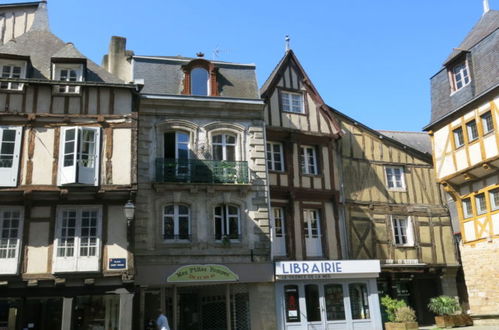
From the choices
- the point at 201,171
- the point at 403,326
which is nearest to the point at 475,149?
the point at 403,326

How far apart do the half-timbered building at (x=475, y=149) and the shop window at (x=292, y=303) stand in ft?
19.8

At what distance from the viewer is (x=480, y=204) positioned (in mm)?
17281

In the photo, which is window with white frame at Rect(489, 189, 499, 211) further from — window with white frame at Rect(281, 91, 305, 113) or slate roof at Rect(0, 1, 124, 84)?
slate roof at Rect(0, 1, 124, 84)

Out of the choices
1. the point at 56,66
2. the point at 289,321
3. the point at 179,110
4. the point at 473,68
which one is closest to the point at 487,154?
the point at 473,68

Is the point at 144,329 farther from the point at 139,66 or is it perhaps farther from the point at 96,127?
the point at 139,66

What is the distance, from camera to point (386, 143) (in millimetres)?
19906

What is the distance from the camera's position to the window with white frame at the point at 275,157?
1711 centimetres

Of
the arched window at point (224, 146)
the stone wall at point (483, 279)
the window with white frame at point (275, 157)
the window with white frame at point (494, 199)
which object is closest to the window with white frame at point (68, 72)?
the arched window at point (224, 146)

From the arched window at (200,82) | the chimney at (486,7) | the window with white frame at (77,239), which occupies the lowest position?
the window with white frame at (77,239)

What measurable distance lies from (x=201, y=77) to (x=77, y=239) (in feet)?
21.3

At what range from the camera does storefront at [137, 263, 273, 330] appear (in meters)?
14.4

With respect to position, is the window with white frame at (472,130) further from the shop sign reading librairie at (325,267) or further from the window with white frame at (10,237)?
the window with white frame at (10,237)

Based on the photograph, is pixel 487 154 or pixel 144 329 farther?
pixel 487 154

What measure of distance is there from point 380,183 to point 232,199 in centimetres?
656
